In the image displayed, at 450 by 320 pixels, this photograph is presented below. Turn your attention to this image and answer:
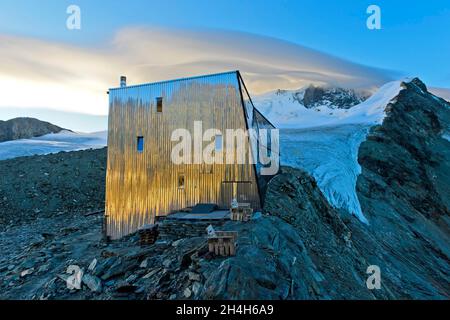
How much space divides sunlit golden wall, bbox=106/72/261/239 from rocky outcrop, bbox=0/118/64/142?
62082mm

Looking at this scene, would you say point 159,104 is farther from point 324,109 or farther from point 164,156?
point 324,109

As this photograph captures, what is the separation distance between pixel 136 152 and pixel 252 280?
12268mm

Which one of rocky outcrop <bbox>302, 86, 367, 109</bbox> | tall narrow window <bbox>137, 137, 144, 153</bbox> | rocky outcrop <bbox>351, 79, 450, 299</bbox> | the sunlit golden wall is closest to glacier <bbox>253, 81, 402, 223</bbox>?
rocky outcrop <bbox>351, 79, 450, 299</bbox>

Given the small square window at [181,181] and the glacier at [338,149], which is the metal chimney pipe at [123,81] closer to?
the small square window at [181,181]

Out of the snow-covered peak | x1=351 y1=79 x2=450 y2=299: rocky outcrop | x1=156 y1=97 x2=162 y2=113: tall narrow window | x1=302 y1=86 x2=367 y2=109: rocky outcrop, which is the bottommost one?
x1=351 y1=79 x2=450 y2=299: rocky outcrop

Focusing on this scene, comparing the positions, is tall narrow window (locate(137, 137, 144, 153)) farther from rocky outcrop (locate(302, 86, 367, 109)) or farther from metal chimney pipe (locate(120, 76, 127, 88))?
rocky outcrop (locate(302, 86, 367, 109))

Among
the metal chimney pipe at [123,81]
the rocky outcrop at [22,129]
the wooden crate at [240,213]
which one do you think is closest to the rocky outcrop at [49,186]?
the metal chimney pipe at [123,81]

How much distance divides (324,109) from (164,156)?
7675 centimetres

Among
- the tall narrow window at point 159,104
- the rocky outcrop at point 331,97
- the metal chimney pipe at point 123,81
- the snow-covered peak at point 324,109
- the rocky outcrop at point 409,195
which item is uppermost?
the rocky outcrop at point 331,97

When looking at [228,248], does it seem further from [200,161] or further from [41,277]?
[41,277]

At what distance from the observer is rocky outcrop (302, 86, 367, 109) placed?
364 feet

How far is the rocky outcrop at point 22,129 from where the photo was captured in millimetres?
67938

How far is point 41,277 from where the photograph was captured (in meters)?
13.3

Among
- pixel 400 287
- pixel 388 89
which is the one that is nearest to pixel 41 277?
pixel 400 287
